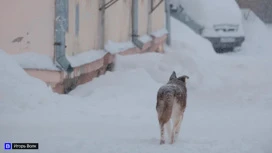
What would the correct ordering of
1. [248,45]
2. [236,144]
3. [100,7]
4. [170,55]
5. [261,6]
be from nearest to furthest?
[236,144], [100,7], [170,55], [248,45], [261,6]

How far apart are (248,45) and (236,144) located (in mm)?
17508

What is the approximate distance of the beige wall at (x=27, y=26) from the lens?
870 cm

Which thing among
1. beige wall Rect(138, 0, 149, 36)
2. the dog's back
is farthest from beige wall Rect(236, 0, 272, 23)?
the dog's back

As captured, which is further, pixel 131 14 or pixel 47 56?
pixel 131 14

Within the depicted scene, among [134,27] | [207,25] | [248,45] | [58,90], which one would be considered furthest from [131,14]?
[248,45]

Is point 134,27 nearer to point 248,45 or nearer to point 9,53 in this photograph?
point 9,53

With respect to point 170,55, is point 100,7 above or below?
above

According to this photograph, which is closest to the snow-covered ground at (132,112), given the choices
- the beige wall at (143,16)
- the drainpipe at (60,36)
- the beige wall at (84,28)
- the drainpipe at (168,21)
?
the drainpipe at (60,36)

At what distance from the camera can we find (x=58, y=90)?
29.7ft

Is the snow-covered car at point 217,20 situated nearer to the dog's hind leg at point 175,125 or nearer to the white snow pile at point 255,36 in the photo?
the white snow pile at point 255,36

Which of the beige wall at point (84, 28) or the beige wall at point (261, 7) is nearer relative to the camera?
the beige wall at point (84, 28)

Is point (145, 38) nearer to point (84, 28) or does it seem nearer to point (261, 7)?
point (84, 28)

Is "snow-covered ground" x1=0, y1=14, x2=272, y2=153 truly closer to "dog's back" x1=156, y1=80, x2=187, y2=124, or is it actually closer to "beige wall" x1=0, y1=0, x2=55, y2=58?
"dog's back" x1=156, y1=80, x2=187, y2=124

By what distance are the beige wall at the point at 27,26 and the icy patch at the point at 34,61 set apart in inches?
2.5
